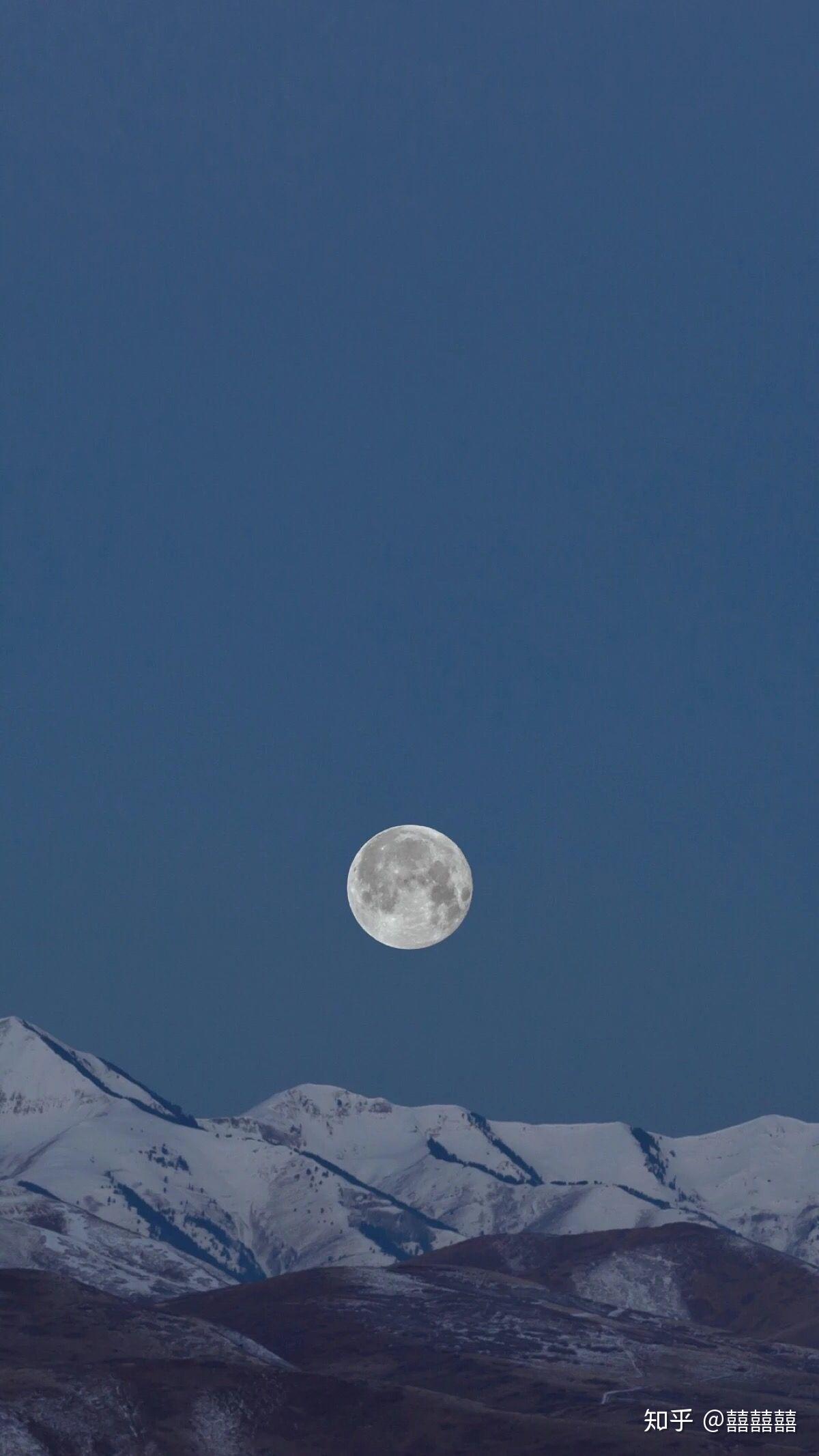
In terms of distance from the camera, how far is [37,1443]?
165 meters

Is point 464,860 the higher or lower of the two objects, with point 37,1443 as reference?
higher

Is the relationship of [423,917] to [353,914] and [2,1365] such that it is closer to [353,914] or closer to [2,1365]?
[353,914]

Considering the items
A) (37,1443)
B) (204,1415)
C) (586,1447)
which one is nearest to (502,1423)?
(586,1447)

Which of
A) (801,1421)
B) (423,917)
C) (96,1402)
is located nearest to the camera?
(423,917)

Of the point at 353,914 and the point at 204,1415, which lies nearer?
the point at 353,914

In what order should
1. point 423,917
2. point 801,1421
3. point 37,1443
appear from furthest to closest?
1. point 801,1421
2. point 37,1443
3. point 423,917

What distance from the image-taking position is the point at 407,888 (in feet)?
422

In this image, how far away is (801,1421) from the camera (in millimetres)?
196125

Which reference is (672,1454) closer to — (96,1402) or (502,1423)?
(502,1423)

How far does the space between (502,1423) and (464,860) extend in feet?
240

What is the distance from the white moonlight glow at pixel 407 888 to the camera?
12925 centimetres

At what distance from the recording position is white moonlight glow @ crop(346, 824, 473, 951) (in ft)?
424

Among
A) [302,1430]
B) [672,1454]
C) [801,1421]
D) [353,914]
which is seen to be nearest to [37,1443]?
[302,1430]

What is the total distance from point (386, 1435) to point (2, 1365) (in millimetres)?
47680
